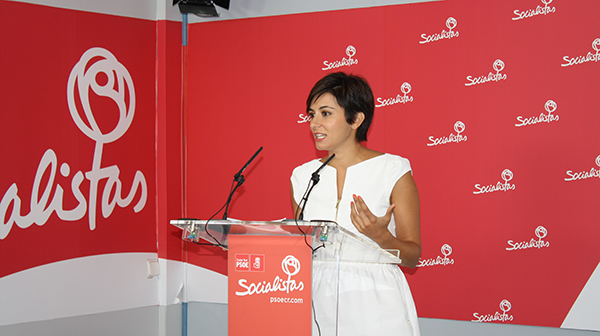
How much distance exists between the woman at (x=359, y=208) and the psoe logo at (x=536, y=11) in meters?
1.70

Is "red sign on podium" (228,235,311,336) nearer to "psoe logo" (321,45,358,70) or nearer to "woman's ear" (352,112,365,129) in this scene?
"woman's ear" (352,112,365,129)

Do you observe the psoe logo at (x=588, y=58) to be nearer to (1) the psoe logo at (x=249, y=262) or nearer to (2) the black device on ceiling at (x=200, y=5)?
(2) the black device on ceiling at (x=200, y=5)

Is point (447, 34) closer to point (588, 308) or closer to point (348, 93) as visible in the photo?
point (348, 93)

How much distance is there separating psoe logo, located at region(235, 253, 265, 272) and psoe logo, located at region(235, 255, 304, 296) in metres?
0.04

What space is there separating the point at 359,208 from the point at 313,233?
0.15 metres

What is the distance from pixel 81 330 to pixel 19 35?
1.87 meters

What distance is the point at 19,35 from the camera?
2771 mm

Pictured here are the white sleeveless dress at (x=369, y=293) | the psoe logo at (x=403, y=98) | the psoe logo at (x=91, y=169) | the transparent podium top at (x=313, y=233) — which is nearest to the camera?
the transparent podium top at (x=313, y=233)

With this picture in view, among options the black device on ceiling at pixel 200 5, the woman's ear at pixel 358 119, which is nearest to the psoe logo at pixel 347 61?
the black device on ceiling at pixel 200 5

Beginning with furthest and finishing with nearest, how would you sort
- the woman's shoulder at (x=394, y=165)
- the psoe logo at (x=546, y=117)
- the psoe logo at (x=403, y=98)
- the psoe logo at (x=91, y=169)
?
1. the psoe logo at (x=403, y=98)
2. the psoe logo at (x=546, y=117)
3. the psoe logo at (x=91, y=169)
4. the woman's shoulder at (x=394, y=165)

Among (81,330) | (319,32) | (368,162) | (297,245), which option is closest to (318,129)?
(368,162)

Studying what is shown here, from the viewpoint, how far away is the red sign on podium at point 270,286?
1.35 metres

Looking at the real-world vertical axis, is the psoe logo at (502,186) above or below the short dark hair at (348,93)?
below

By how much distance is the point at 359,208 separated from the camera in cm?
135
